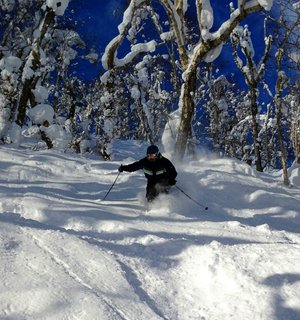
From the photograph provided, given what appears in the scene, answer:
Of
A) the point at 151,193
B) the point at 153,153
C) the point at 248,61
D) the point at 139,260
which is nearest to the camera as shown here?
the point at 139,260

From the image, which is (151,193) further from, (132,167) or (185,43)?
(185,43)

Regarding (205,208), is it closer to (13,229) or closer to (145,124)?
(13,229)

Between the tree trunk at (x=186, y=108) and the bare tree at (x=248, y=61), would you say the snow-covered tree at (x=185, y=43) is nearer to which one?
the tree trunk at (x=186, y=108)

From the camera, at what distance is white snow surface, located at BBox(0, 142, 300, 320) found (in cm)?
394

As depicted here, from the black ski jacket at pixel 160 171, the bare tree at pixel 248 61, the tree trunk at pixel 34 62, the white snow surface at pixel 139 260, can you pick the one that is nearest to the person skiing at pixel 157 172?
the black ski jacket at pixel 160 171

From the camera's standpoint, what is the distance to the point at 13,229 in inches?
209

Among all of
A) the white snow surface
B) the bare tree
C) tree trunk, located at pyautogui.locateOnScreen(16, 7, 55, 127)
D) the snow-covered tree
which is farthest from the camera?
the bare tree

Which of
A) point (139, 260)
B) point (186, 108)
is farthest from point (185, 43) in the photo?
point (139, 260)

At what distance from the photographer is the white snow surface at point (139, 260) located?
3.94m

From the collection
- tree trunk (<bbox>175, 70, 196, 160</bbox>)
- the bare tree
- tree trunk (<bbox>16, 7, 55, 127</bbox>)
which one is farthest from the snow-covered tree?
the bare tree

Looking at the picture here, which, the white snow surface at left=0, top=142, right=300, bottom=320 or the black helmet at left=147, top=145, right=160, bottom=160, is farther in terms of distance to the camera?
the black helmet at left=147, top=145, right=160, bottom=160

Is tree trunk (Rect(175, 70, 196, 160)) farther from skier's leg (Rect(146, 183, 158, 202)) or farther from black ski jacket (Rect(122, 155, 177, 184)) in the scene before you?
skier's leg (Rect(146, 183, 158, 202))

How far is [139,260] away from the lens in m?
5.02

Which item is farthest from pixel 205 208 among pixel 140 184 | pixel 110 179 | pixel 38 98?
pixel 38 98
